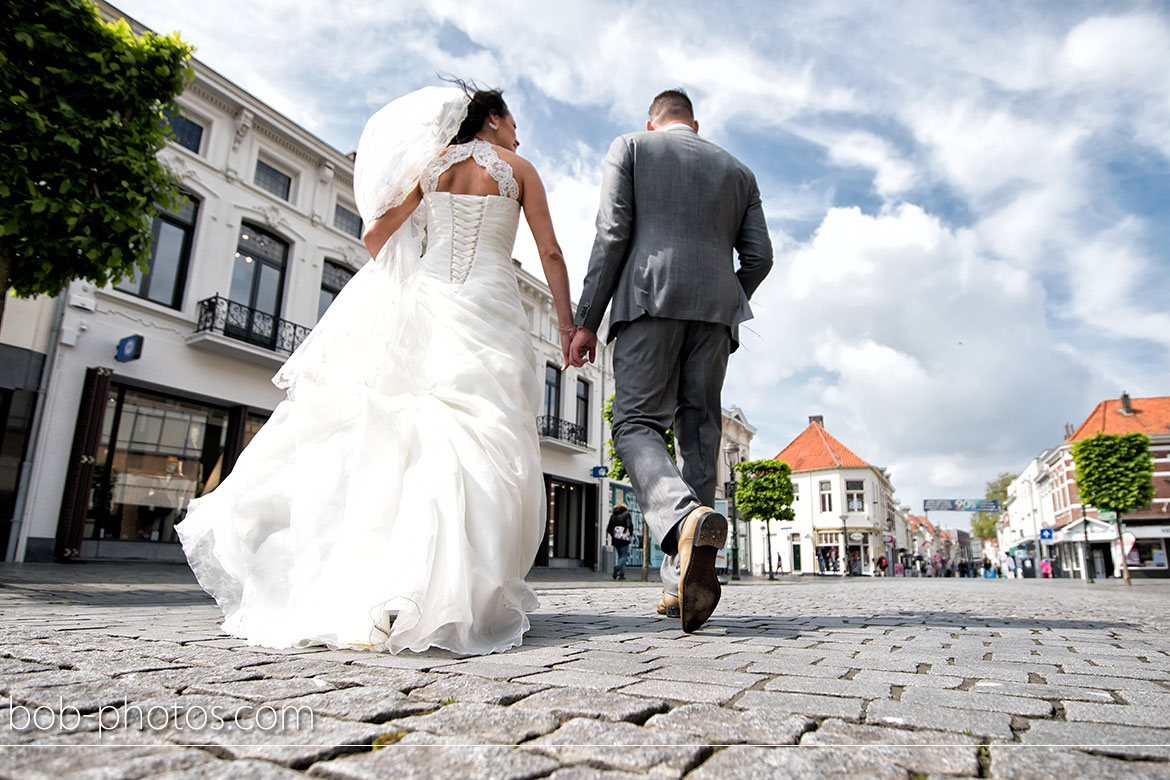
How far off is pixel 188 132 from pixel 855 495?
49.6 meters

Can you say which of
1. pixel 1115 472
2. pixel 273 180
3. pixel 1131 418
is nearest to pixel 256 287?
pixel 273 180

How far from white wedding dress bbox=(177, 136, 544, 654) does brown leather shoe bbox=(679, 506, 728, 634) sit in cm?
66

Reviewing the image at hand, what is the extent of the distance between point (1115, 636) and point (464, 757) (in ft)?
11.8

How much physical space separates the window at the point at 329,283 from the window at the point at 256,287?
1069 mm

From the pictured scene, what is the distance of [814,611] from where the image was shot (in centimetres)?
462

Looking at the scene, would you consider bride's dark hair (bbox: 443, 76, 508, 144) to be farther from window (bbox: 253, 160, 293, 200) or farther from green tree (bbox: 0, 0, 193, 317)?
window (bbox: 253, 160, 293, 200)

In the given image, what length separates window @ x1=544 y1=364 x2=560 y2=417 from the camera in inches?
940

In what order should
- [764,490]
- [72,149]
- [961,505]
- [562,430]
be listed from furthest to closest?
1. [961,505]
2. [764,490]
3. [562,430]
4. [72,149]

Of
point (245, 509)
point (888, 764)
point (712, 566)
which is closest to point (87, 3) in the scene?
point (245, 509)

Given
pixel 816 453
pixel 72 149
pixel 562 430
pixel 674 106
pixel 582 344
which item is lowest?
pixel 582 344

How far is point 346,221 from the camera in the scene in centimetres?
1717

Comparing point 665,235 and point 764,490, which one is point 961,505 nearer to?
point 764,490

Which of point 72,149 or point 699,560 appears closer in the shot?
point 699,560

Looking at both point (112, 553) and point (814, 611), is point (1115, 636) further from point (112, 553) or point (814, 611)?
point (112, 553)
